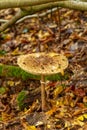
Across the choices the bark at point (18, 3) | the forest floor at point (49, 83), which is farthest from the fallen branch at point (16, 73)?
the bark at point (18, 3)

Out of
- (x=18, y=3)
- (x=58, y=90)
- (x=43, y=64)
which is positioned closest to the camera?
Answer: (x=18, y=3)

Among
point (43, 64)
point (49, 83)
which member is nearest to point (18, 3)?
point (43, 64)

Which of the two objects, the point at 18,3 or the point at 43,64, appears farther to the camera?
the point at 43,64

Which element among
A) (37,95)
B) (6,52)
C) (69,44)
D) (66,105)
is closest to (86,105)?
(66,105)

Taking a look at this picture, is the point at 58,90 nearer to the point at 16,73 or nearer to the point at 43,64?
the point at 16,73

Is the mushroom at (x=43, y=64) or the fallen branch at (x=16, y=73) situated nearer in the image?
the mushroom at (x=43, y=64)

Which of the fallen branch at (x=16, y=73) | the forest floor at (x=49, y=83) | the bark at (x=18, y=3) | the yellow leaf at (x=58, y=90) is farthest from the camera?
the fallen branch at (x=16, y=73)

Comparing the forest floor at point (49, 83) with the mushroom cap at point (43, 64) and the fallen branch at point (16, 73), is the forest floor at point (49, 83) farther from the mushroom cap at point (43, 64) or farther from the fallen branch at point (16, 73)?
the mushroom cap at point (43, 64)

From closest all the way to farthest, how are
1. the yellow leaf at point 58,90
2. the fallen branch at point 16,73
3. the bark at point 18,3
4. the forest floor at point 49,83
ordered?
1. the bark at point 18,3
2. the forest floor at point 49,83
3. the yellow leaf at point 58,90
4. the fallen branch at point 16,73
